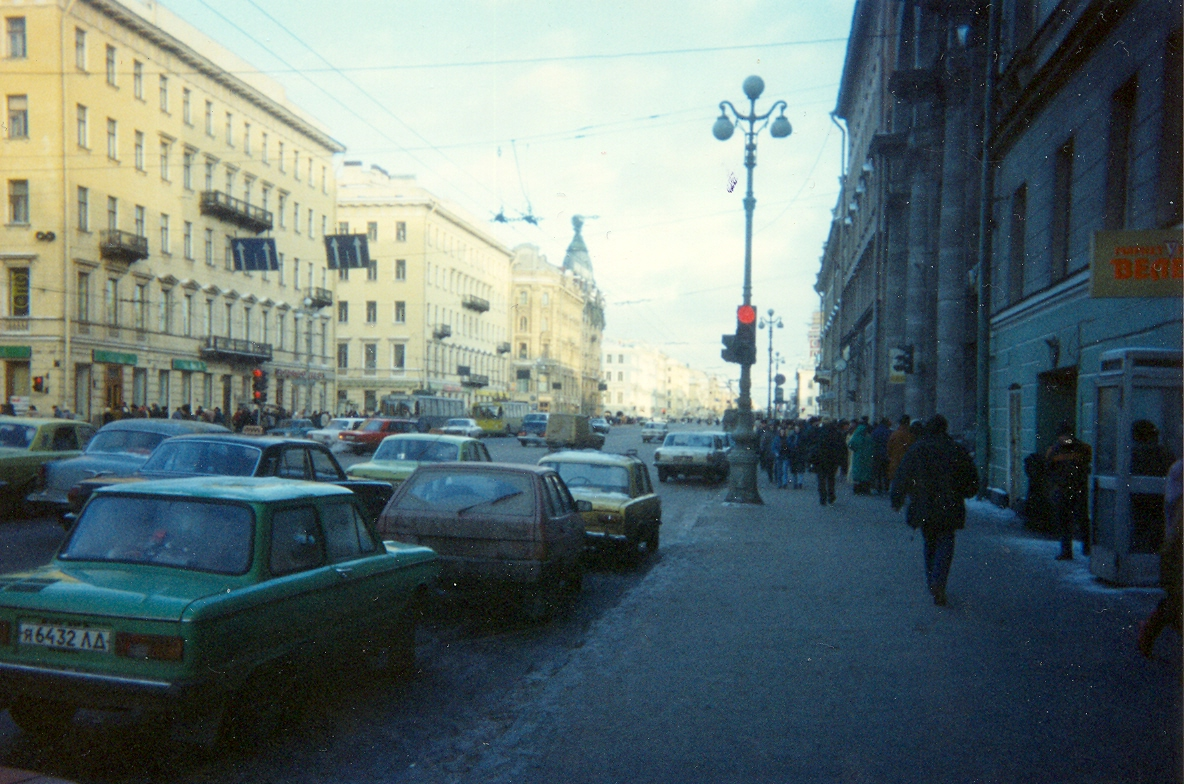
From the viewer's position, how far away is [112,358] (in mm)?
42375

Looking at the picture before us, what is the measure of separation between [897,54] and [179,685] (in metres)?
31.9

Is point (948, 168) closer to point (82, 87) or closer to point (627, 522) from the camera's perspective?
point (627, 522)

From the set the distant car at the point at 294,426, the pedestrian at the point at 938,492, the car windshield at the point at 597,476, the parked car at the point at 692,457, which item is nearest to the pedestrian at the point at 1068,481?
the pedestrian at the point at 938,492

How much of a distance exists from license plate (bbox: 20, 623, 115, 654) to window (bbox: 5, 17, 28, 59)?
132ft

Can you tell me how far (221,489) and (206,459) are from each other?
236 inches

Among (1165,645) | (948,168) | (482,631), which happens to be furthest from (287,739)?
(948,168)

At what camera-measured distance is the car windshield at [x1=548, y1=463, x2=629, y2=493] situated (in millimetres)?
13234

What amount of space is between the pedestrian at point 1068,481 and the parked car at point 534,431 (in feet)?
137

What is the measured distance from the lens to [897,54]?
32156mm

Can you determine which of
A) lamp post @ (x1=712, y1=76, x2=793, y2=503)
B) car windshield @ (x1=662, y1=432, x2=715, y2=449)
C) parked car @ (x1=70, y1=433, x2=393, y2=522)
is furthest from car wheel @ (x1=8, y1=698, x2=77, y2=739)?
car windshield @ (x1=662, y1=432, x2=715, y2=449)

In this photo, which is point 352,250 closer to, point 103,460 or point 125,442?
point 125,442

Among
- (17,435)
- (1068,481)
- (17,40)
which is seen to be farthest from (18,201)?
(1068,481)

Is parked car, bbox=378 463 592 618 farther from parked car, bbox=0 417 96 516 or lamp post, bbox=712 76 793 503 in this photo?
lamp post, bbox=712 76 793 503

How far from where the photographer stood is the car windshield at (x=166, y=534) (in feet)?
17.4
